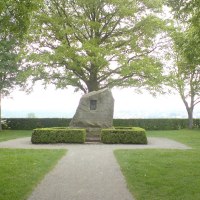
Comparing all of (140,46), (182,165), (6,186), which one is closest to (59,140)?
(182,165)

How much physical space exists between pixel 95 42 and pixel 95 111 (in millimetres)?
7513

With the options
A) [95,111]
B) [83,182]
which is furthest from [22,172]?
[95,111]

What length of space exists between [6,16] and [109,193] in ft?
21.3

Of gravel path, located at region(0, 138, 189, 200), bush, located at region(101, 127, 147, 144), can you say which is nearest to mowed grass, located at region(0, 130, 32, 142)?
bush, located at region(101, 127, 147, 144)

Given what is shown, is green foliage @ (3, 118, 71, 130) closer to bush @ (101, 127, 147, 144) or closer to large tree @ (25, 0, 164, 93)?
large tree @ (25, 0, 164, 93)

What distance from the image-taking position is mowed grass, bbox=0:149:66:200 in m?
7.52

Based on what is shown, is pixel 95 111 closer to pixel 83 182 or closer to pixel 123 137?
pixel 123 137

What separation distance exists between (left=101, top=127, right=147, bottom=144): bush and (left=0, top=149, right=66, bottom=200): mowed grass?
5818 mm

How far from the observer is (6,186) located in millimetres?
8047

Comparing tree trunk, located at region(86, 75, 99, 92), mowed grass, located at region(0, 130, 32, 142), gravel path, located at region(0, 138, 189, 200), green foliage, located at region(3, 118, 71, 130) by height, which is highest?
tree trunk, located at region(86, 75, 99, 92)

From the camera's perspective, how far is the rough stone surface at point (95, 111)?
74.5ft

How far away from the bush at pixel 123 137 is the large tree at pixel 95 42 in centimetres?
836

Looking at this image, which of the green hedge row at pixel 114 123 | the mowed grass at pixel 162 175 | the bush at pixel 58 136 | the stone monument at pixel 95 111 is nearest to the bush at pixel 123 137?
the bush at pixel 58 136

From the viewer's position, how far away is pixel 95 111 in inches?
902
